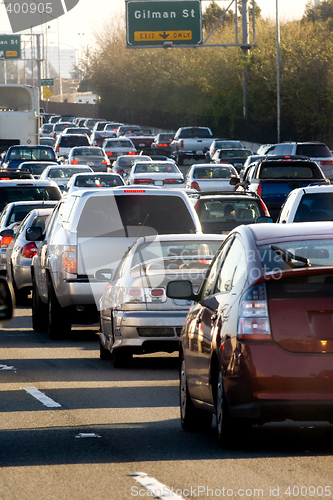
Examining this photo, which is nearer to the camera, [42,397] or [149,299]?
[42,397]

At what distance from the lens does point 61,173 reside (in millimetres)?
35781

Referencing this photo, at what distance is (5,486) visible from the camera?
628 centimetres

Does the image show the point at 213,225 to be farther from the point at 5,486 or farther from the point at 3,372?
the point at 5,486

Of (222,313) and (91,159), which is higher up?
(91,159)

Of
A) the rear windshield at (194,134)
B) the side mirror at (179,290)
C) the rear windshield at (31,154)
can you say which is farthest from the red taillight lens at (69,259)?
the rear windshield at (194,134)

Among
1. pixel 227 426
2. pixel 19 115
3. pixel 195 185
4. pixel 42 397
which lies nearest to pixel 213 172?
pixel 195 185

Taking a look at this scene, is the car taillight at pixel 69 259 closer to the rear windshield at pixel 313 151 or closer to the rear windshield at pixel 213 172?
the rear windshield at pixel 213 172

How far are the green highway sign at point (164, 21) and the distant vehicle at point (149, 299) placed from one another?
165 feet

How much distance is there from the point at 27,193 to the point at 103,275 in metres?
9.79

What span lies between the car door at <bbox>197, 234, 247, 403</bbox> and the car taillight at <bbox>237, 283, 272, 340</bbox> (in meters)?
0.07

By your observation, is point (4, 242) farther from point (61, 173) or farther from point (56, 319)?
point (61, 173)

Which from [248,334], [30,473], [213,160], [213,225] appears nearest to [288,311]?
[248,334]

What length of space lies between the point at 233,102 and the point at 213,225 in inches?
2257

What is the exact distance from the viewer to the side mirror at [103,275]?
13.2 metres
